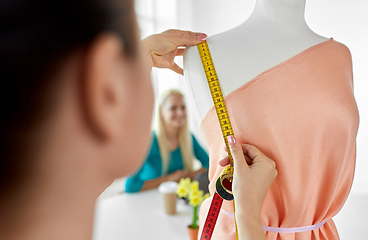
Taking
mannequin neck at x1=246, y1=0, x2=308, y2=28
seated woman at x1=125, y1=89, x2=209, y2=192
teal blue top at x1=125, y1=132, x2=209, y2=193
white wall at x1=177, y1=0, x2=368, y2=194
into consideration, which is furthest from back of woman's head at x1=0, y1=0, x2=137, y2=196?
seated woman at x1=125, y1=89, x2=209, y2=192

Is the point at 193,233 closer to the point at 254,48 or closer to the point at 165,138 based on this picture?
the point at 254,48

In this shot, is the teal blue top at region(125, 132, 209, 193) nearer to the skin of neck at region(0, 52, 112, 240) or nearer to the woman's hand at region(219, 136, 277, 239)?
the woman's hand at region(219, 136, 277, 239)

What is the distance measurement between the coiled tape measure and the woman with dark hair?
1.39ft

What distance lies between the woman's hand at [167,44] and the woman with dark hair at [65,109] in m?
0.53

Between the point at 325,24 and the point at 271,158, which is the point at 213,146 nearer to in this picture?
the point at 271,158

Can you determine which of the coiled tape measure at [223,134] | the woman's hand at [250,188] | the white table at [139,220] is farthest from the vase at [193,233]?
the woman's hand at [250,188]

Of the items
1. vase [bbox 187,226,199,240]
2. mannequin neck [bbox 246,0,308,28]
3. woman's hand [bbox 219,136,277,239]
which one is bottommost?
vase [bbox 187,226,199,240]

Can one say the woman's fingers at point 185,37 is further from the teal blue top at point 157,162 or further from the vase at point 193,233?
the teal blue top at point 157,162

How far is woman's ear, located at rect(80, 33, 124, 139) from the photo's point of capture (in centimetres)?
32

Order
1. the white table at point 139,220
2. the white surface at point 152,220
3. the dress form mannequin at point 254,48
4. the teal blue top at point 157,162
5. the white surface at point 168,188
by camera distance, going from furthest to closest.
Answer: the teal blue top at point 157,162, the white surface at point 168,188, the white table at point 139,220, the white surface at point 152,220, the dress form mannequin at point 254,48

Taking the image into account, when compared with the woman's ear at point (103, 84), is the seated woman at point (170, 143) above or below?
above

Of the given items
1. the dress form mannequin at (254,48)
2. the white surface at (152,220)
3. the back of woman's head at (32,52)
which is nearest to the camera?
the back of woman's head at (32,52)

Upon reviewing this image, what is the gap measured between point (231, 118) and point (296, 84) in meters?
0.21

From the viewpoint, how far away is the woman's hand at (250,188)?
0.70 metres
